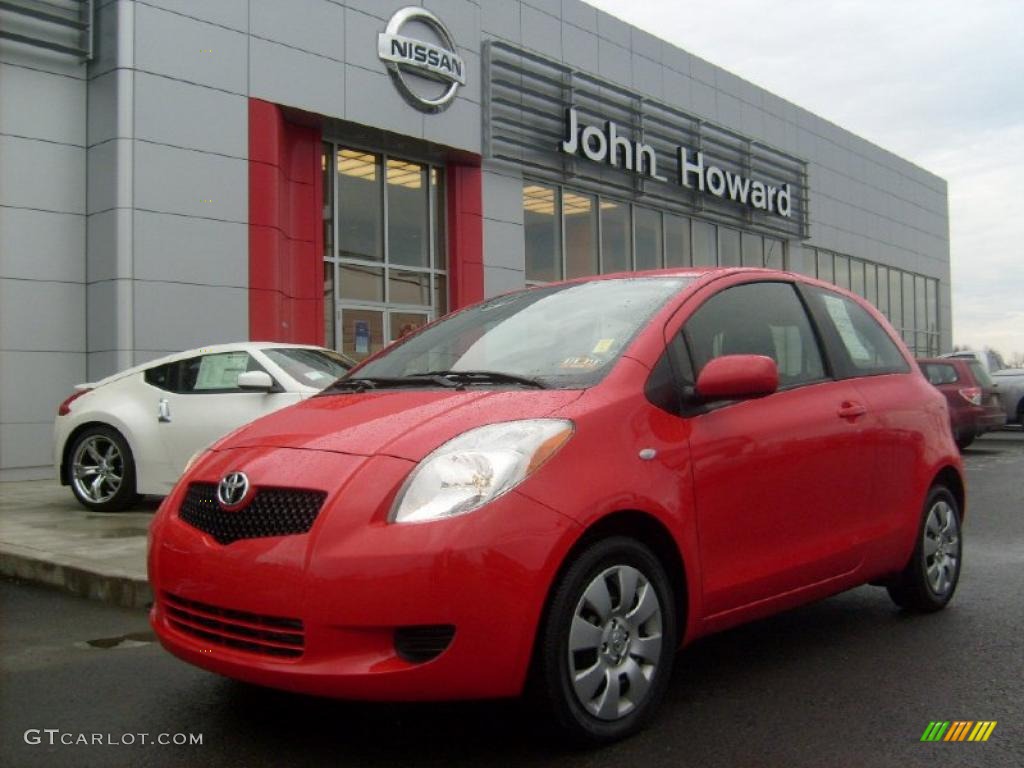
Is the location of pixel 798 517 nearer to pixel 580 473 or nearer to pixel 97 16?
pixel 580 473

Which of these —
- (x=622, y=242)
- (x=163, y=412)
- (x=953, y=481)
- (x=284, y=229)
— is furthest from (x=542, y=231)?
(x=953, y=481)

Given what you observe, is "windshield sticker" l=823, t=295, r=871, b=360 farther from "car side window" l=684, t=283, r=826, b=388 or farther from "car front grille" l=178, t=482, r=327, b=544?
"car front grille" l=178, t=482, r=327, b=544

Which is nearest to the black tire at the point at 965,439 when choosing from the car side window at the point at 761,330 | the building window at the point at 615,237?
the building window at the point at 615,237

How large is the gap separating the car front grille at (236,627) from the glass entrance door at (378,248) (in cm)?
1262

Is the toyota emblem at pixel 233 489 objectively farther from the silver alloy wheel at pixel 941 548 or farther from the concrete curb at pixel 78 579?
the silver alloy wheel at pixel 941 548

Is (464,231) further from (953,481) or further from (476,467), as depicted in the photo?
(476,467)

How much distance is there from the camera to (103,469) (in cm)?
847

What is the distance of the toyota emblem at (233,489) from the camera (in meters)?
3.11

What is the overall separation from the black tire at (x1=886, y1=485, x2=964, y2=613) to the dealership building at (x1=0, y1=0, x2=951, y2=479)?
33.3 ft

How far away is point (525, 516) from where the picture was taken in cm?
292

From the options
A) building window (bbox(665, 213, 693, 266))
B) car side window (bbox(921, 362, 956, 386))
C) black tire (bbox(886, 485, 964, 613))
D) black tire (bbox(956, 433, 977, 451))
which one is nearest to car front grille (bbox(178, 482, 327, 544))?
black tire (bbox(886, 485, 964, 613))

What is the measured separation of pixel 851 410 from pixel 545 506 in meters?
1.91

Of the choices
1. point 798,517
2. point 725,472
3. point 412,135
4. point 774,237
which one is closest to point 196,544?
point 725,472

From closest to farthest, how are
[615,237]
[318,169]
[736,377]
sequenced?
1. [736,377]
2. [318,169]
3. [615,237]
